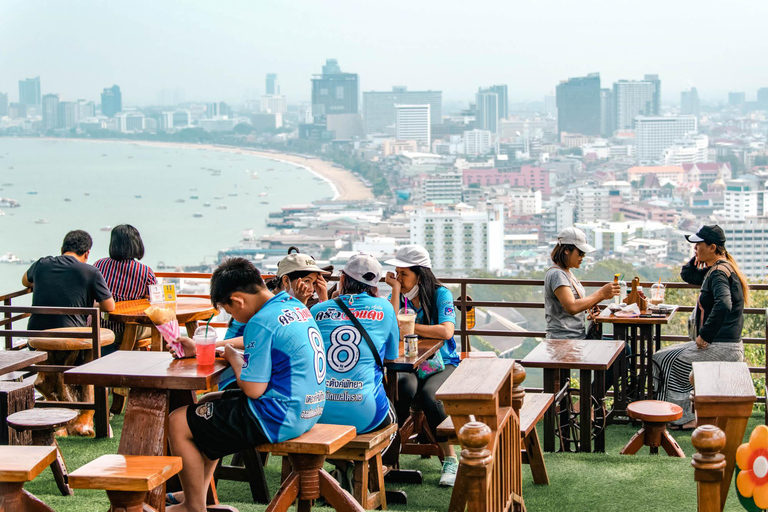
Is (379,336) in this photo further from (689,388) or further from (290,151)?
(290,151)

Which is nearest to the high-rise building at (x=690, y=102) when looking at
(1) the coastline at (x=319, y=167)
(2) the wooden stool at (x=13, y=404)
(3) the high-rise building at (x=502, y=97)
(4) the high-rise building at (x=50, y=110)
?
(3) the high-rise building at (x=502, y=97)

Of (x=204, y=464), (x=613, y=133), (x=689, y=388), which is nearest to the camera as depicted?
(x=204, y=464)

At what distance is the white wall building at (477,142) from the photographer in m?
115

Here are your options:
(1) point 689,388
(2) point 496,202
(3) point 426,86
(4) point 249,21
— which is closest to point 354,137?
(3) point 426,86

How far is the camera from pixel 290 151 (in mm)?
113938

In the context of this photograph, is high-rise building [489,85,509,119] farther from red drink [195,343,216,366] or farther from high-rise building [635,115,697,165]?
red drink [195,343,216,366]

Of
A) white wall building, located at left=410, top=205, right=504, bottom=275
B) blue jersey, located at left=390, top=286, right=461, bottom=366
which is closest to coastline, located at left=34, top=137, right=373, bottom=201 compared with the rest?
white wall building, located at left=410, top=205, right=504, bottom=275

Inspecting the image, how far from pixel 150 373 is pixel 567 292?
3013 millimetres

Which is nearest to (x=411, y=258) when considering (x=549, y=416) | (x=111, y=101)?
(x=549, y=416)

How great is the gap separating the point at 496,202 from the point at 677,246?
2164cm

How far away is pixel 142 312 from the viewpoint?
5832 mm

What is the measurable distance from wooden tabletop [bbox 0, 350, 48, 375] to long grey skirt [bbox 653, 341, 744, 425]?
3.77m

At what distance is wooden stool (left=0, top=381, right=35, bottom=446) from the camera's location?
4.23m

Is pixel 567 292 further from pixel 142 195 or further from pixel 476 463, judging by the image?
pixel 142 195
